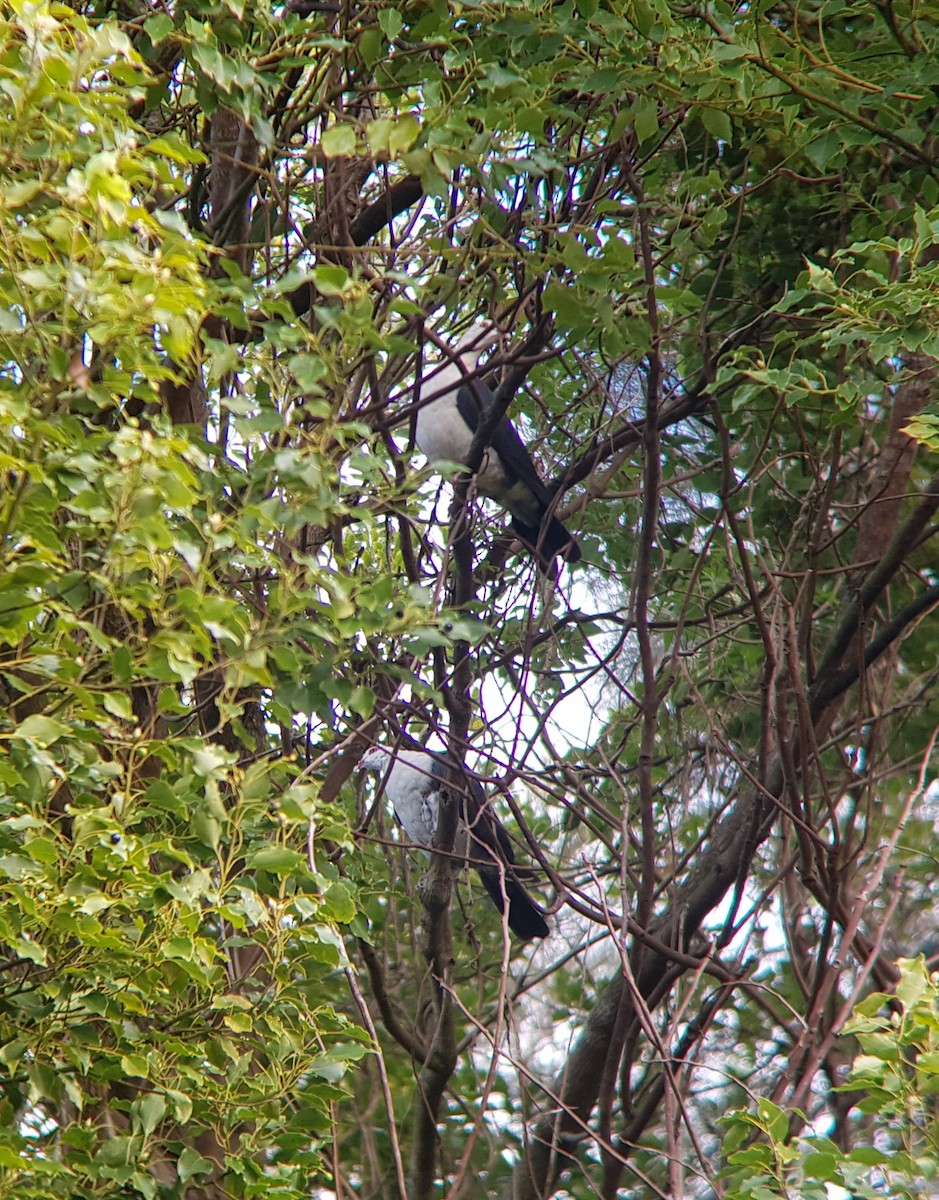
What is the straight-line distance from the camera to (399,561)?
443cm

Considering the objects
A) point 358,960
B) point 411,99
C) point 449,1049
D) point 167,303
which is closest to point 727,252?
point 411,99

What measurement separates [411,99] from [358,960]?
3371 millimetres

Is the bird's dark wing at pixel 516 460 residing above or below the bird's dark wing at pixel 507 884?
above

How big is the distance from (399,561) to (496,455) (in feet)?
2.80

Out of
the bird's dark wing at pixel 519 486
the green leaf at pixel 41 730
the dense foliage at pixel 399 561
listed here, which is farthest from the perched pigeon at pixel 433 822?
the green leaf at pixel 41 730

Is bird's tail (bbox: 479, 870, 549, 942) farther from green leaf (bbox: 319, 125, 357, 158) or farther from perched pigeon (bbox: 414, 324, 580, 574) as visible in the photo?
green leaf (bbox: 319, 125, 357, 158)

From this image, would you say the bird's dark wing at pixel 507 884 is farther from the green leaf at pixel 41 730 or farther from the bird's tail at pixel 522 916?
the green leaf at pixel 41 730

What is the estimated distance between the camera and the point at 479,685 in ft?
13.2

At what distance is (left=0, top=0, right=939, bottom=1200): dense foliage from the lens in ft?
6.70

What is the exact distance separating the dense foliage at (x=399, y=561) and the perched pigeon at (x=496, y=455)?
25 cm

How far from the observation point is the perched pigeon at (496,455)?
4883mm

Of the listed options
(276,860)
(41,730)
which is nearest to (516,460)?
(276,860)

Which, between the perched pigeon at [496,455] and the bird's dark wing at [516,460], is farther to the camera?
the bird's dark wing at [516,460]

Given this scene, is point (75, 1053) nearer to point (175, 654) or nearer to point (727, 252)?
point (175, 654)
